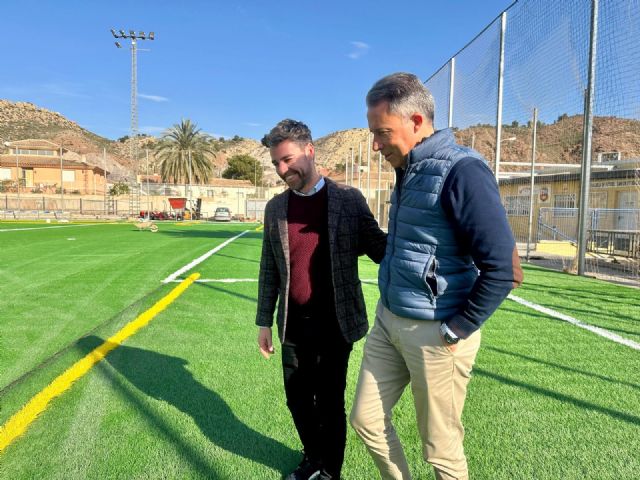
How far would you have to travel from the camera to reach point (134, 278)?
8594 millimetres

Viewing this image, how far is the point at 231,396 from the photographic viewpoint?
3.36 metres

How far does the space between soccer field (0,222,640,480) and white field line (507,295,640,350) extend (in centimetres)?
5

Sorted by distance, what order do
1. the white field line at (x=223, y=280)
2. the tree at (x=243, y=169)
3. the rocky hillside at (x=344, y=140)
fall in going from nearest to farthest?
the white field line at (x=223, y=280) → the rocky hillside at (x=344, y=140) → the tree at (x=243, y=169)

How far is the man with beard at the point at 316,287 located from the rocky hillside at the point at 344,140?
8.52m

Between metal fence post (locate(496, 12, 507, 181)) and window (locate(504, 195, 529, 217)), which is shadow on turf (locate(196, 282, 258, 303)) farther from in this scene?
window (locate(504, 195, 529, 217))

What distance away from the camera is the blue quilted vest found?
1682 millimetres

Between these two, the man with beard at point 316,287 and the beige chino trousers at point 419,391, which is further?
the man with beard at point 316,287

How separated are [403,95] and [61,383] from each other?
3.42 metres

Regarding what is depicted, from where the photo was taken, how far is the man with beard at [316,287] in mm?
2342

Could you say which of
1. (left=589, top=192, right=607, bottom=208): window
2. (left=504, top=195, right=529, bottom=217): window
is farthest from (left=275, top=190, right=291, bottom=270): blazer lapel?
(left=589, top=192, right=607, bottom=208): window

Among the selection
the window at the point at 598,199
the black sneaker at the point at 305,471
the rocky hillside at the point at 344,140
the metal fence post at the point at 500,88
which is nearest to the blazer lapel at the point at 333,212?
the black sneaker at the point at 305,471

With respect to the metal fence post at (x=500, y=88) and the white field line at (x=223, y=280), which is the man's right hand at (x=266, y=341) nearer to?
the white field line at (x=223, y=280)

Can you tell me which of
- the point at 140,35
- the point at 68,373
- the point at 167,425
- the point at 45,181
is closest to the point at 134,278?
the point at 68,373

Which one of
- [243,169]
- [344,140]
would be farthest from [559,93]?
[344,140]
